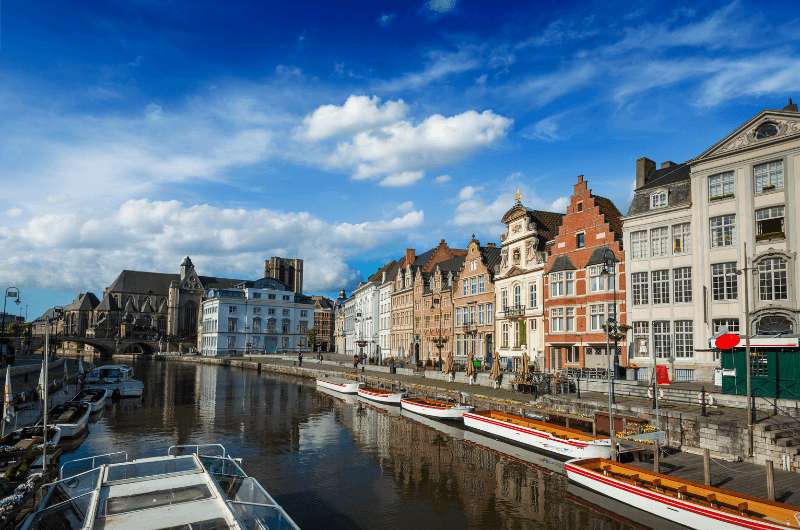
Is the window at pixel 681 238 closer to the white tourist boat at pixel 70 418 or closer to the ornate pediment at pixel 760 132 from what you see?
the ornate pediment at pixel 760 132

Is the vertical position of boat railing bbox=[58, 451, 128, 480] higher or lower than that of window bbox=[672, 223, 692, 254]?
lower

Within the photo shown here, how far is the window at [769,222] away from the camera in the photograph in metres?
30.3

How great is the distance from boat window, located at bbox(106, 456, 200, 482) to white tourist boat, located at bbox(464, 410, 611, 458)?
16.2 metres

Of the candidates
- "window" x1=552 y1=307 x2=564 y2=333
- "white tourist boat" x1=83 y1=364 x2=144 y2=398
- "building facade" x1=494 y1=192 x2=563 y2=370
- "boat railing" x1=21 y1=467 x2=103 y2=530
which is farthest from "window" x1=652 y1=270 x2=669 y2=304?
"white tourist boat" x1=83 y1=364 x2=144 y2=398

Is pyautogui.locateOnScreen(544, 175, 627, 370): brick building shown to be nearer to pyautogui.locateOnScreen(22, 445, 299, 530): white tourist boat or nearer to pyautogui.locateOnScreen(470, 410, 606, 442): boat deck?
pyautogui.locateOnScreen(470, 410, 606, 442): boat deck

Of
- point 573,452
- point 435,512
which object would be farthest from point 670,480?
point 435,512

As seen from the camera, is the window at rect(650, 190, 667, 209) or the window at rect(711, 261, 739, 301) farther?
the window at rect(650, 190, 667, 209)

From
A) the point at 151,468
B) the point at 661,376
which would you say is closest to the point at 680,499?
the point at 661,376

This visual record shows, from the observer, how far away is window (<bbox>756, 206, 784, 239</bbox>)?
99.5 feet

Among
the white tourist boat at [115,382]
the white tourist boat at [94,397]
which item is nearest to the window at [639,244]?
the white tourist boat at [94,397]

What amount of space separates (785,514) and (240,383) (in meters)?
58.8

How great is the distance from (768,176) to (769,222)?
2.60m

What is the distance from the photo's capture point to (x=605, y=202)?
144ft

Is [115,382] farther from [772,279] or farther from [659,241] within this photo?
[772,279]
